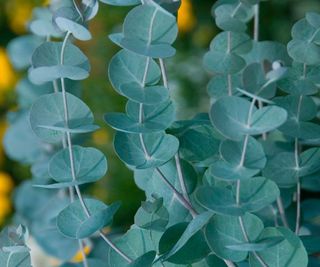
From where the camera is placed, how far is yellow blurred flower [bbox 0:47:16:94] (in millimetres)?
1408

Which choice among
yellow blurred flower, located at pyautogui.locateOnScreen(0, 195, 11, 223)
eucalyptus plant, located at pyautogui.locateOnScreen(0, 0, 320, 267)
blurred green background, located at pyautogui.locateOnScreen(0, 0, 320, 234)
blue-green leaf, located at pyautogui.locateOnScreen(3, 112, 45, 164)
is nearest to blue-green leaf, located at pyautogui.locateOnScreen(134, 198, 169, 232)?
eucalyptus plant, located at pyautogui.locateOnScreen(0, 0, 320, 267)

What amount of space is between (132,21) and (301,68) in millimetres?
103

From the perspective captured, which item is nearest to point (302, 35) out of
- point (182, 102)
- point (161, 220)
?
point (161, 220)

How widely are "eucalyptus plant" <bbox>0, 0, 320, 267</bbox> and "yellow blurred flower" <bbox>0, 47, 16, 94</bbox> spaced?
1007mm

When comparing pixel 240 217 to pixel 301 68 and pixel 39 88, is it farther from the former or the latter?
pixel 39 88

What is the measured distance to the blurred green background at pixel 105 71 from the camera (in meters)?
1.26

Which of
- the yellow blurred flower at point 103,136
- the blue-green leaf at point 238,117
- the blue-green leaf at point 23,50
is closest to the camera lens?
the blue-green leaf at point 238,117

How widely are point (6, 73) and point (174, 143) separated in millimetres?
1104

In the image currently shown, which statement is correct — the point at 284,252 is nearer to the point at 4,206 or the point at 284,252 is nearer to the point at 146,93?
the point at 146,93

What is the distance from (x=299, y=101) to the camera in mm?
400

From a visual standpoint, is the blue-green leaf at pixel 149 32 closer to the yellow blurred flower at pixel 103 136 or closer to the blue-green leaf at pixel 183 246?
the blue-green leaf at pixel 183 246

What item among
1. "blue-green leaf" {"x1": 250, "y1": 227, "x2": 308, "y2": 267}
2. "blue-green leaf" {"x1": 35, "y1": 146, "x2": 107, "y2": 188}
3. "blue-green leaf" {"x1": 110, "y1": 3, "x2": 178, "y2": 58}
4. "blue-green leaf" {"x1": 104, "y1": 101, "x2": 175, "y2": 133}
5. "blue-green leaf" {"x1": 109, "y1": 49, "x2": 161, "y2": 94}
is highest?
"blue-green leaf" {"x1": 110, "y1": 3, "x2": 178, "y2": 58}

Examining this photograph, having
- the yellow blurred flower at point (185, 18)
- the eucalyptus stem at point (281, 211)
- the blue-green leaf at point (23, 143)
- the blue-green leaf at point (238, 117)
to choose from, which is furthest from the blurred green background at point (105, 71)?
the blue-green leaf at point (238, 117)

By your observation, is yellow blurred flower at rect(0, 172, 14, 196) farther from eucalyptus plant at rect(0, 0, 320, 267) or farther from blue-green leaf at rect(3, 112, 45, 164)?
eucalyptus plant at rect(0, 0, 320, 267)
